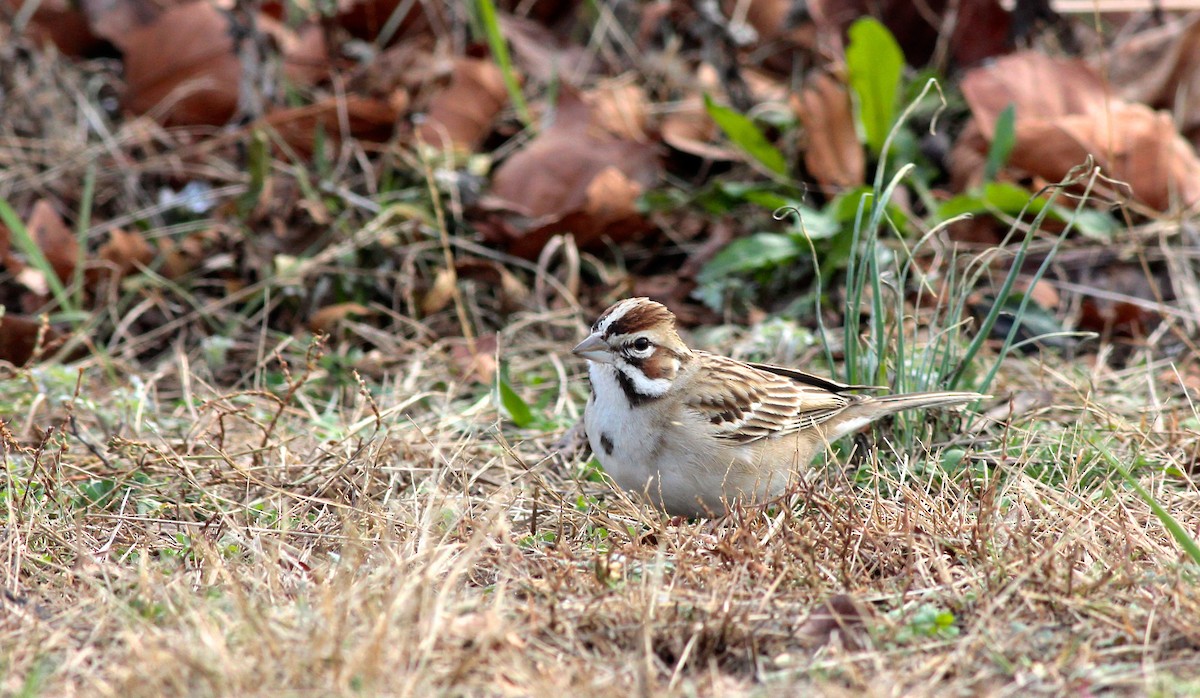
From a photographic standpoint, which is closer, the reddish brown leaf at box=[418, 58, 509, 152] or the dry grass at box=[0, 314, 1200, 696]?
the dry grass at box=[0, 314, 1200, 696]

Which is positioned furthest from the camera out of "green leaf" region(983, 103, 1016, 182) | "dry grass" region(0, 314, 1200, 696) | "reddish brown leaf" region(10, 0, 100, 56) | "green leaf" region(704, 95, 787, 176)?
"reddish brown leaf" region(10, 0, 100, 56)

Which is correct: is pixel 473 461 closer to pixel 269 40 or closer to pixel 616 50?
pixel 269 40

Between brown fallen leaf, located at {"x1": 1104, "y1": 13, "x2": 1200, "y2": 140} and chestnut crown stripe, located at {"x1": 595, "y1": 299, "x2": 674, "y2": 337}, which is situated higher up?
brown fallen leaf, located at {"x1": 1104, "y1": 13, "x2": 1200, "y2": 140}

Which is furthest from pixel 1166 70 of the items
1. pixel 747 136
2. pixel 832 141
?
pixel 747 136

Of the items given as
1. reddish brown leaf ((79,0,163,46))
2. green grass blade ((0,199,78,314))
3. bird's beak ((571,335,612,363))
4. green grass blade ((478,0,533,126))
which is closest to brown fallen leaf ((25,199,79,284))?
green grass blade ((0,199,78,314))

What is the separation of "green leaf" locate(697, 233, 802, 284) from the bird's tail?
169cm

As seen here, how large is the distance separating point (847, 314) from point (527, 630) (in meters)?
1.99

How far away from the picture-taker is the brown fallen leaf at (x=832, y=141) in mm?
6758

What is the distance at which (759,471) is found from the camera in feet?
15.1

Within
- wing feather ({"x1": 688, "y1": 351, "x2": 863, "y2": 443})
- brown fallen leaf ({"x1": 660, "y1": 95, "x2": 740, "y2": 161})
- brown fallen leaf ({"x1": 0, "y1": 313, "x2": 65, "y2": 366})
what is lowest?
brown fallen leaf ({"x1": 0, "y1": 313, "x2": 65, "y2": 366})

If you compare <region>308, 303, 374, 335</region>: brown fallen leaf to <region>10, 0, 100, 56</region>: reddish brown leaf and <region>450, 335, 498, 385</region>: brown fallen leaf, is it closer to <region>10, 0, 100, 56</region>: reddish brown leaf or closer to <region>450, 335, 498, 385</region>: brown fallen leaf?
<region>450, 335, 498, 385</region>: brown fallen leaf

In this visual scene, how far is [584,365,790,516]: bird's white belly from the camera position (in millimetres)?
4363

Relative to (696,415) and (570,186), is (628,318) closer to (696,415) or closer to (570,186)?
(696,415)

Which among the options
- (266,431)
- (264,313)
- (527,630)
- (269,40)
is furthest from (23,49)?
(527,630)
